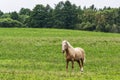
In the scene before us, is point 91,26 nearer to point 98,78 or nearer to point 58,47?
point 58,47

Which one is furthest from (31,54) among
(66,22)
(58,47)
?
(66,22)

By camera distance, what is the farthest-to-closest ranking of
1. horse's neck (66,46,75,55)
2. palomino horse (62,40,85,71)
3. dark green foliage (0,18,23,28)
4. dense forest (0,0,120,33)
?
dark green foliage (0,18,23,28) → dense forest (0,0,120,33) → horse's neck (66,46,75,55) → palomino horse (62,40,85,71)

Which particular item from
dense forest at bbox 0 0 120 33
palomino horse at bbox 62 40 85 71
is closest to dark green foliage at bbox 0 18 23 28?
dense forest at bbox 0 0 120 33

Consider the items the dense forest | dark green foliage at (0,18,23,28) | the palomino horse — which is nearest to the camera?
the palomino horse

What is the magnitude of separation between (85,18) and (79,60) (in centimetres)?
9517

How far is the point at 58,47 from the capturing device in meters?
41.0

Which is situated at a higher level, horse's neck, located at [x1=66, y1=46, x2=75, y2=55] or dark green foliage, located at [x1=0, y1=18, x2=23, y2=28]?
horse's neck, located at [x1=66, y1=46, x2=75, y2=55]

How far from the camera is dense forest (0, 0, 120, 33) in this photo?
10856cm

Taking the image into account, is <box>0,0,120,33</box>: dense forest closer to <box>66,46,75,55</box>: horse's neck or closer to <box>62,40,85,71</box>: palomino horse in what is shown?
<box>62,40,85,71</box>: palomino horse

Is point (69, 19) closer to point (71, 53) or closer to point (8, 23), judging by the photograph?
point (8, 23)

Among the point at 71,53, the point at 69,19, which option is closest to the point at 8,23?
the point at 69,19

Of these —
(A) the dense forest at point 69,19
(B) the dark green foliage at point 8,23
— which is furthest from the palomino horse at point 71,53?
(B) the dark green foliage at point 8,23

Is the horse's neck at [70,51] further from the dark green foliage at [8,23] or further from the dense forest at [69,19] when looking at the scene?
the dark green foliage at [8,23]

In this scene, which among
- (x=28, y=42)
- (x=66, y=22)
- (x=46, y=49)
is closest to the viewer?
(x=46, y=49)
